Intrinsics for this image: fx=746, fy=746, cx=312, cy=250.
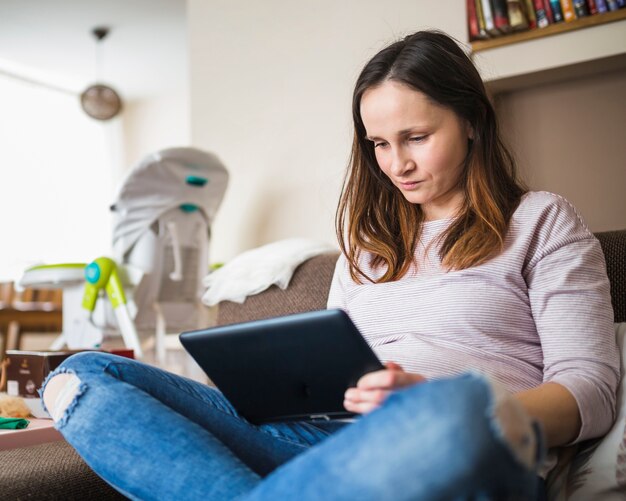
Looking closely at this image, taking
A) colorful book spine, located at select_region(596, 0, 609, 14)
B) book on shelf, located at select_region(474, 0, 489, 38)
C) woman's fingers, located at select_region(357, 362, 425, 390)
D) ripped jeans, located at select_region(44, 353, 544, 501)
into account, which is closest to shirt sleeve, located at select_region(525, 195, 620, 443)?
ripped jeans, located at select_region(44, 353, 544, 501)

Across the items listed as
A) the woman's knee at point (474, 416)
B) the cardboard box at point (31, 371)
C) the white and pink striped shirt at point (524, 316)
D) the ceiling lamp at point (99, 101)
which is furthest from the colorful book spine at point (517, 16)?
the ceiling lamp at point (99, 101)

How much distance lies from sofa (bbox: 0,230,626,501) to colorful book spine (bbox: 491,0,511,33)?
0.92 meters

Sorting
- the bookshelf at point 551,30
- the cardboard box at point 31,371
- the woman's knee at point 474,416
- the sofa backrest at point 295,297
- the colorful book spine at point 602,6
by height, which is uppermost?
the colorful book spine at point 602,6

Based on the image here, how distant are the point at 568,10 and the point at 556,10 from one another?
36 mm

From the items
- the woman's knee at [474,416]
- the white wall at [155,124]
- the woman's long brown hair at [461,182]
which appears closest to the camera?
the woman's knee at [474,416]

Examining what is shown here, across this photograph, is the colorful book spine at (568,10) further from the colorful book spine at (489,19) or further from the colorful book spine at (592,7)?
the colorful book spine at (489,19)

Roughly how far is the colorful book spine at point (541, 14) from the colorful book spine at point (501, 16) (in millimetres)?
82

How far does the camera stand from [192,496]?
0.79 metres

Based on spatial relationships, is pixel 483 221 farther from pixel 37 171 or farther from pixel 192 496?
pixel 37 171

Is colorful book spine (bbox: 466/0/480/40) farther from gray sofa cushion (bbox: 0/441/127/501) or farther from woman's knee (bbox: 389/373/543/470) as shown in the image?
woman's knee (bbox: 389/373/543/470)

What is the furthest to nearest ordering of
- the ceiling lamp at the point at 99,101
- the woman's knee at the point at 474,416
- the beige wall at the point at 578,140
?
the ceiling lamp at the point at 99,101
the beige wall at the point at 578,140
the woman's knee at the point at 474,416

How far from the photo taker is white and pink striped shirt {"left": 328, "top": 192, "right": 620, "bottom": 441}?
0.99 metres

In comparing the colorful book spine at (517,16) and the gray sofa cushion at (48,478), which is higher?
the colorful book spine at (517,16)

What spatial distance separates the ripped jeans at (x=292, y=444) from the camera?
0.57 metres
